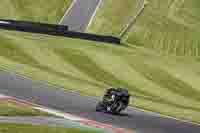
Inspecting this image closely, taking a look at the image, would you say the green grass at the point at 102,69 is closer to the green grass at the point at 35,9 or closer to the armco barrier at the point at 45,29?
the armco barrier at the point at 45,29

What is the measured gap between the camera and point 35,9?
329 feet

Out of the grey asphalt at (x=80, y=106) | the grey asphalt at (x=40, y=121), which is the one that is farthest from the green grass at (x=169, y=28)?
the grey asphalt at (x=40, y=121)

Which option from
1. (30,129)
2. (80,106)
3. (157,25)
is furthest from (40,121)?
(157,25)

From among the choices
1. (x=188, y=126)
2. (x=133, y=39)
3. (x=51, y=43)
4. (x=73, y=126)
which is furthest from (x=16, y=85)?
(x=133, y=39)

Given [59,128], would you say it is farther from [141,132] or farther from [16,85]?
[16,85]

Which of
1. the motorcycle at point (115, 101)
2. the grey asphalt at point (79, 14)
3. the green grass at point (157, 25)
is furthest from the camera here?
the grey asphalt at point (79, 14)

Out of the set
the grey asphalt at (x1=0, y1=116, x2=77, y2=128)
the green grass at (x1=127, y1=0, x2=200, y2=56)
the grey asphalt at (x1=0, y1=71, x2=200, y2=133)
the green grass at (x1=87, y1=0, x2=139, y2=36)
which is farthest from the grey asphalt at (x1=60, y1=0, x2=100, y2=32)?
the grey asphalt at (x1=0, y1=116, x2=77, y2=128)

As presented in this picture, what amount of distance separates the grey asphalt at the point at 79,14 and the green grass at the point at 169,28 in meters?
7.31

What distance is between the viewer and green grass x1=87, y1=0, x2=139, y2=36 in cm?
9388

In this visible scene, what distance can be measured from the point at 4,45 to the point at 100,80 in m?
12.9

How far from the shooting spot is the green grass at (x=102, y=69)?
49.9 meters

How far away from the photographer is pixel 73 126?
83.0 ft

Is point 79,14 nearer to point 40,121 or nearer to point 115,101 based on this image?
point 115,101

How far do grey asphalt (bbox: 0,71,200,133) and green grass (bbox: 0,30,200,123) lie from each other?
10.3ft
